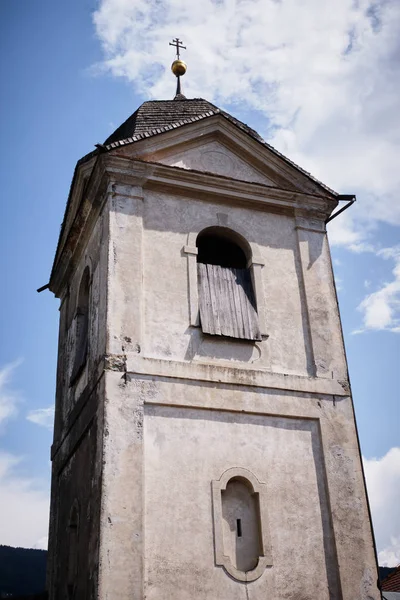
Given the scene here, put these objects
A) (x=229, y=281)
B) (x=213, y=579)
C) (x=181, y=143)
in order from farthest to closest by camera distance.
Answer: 1. (x=181, y=143)
2. (x=229, y=281)
3. (x=213, y=579)

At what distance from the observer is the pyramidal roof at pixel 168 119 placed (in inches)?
551

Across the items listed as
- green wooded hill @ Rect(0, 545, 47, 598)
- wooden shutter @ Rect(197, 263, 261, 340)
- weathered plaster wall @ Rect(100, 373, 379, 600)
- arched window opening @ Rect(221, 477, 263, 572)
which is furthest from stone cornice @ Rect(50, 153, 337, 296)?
green wooded hill @ Rect(0, 545, 47, 598)

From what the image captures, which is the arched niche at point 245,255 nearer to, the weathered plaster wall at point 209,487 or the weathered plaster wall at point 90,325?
the weathered plaster wall at point 209,487

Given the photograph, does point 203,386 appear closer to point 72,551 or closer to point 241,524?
point 241,524

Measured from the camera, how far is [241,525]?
35.8 ft

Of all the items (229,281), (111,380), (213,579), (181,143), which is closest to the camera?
(213,579)

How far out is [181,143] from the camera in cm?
Answer: 1385

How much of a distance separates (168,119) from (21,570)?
22683 millimetres

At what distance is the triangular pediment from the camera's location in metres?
14.0

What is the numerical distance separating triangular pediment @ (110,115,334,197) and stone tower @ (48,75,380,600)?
27 mm

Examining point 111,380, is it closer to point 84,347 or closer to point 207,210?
point 84,347

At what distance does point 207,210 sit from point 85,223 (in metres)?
2.35

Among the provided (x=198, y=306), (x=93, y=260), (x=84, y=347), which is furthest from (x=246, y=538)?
(x=93, y=260)

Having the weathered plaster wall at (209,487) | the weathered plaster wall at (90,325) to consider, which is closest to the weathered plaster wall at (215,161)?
the weathered plaster wall at (90,325)
